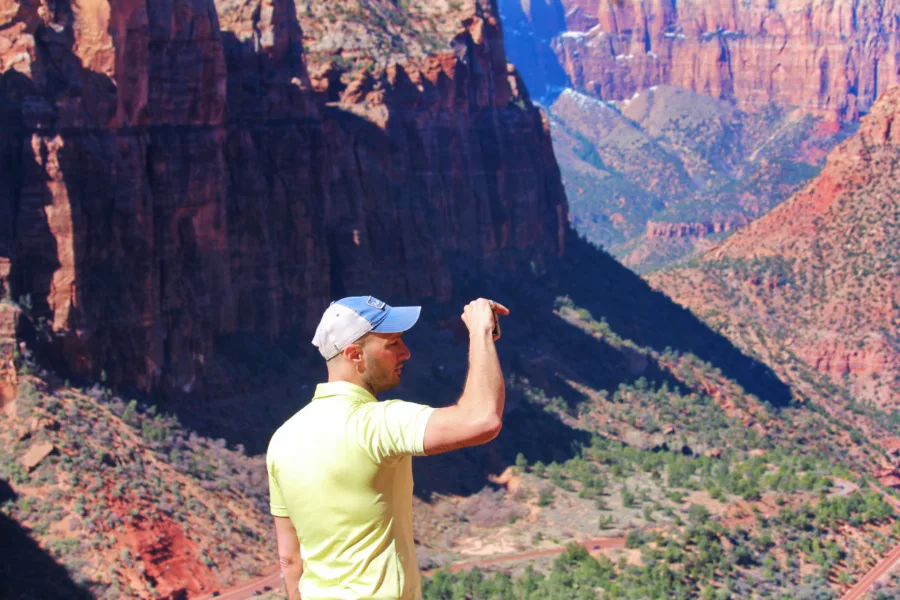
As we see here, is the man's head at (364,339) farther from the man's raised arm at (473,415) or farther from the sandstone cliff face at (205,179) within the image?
the sandstone cliff face at (205,179)

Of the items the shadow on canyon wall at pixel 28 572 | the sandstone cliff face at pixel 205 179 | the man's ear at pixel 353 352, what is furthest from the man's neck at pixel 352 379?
the sandstone cliff face at pixel 205 179

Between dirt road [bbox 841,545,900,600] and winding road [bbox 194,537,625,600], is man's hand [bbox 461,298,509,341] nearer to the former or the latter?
winding road [bbox 194,537,625,600]

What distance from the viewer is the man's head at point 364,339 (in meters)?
10.1

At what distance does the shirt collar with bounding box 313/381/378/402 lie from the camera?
10199 mm

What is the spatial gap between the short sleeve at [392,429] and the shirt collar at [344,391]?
37 cm

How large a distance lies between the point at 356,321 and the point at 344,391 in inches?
20.1

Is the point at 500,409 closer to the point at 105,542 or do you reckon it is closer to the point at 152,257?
the point at 105,542

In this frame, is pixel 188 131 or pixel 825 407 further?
pixel 825 407

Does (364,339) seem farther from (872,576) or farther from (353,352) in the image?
(872,576)

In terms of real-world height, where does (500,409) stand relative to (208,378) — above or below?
above

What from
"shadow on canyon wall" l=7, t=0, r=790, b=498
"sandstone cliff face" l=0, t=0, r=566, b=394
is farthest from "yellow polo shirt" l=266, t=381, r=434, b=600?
"shadow on canyon wall" l=7, t=0, r=790, b=498

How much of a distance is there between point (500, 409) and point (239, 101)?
52624 millimetres

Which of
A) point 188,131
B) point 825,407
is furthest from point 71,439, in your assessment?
point 825,407

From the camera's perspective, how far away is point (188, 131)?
53.4 m
